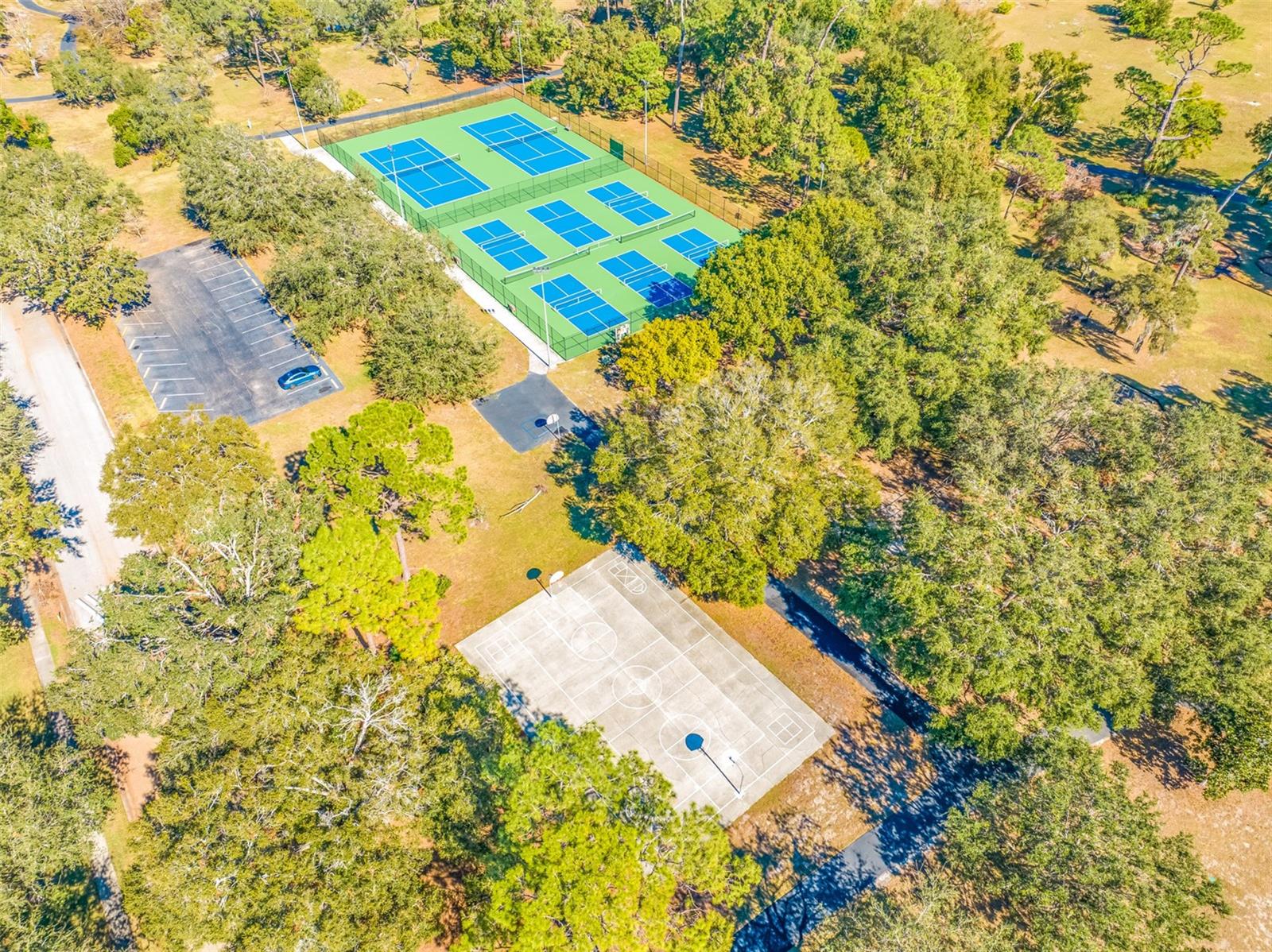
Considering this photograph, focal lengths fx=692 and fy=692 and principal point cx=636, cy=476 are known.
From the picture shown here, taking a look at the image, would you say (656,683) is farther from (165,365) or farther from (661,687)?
(165,365)

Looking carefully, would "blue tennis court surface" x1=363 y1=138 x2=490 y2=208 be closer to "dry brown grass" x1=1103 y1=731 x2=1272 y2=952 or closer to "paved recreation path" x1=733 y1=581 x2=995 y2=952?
"paved recreation path" x1=733 y1=581 x2=995 y2=952

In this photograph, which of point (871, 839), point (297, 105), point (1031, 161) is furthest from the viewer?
point (297, 105)

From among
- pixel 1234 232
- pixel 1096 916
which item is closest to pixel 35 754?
pixel 1096 916

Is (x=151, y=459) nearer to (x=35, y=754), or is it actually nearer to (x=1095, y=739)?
(x=35, y=754)

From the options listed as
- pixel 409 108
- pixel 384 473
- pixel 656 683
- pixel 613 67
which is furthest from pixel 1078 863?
pixel 409 108

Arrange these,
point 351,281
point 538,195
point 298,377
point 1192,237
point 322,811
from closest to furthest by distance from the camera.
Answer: point 322,811
point 351,281
point 298,377
point 1192,237
point 538,195

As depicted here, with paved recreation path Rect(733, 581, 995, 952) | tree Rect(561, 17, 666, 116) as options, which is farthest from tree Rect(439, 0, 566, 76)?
paved recreation path Rect(733, 581, 995, 952)
